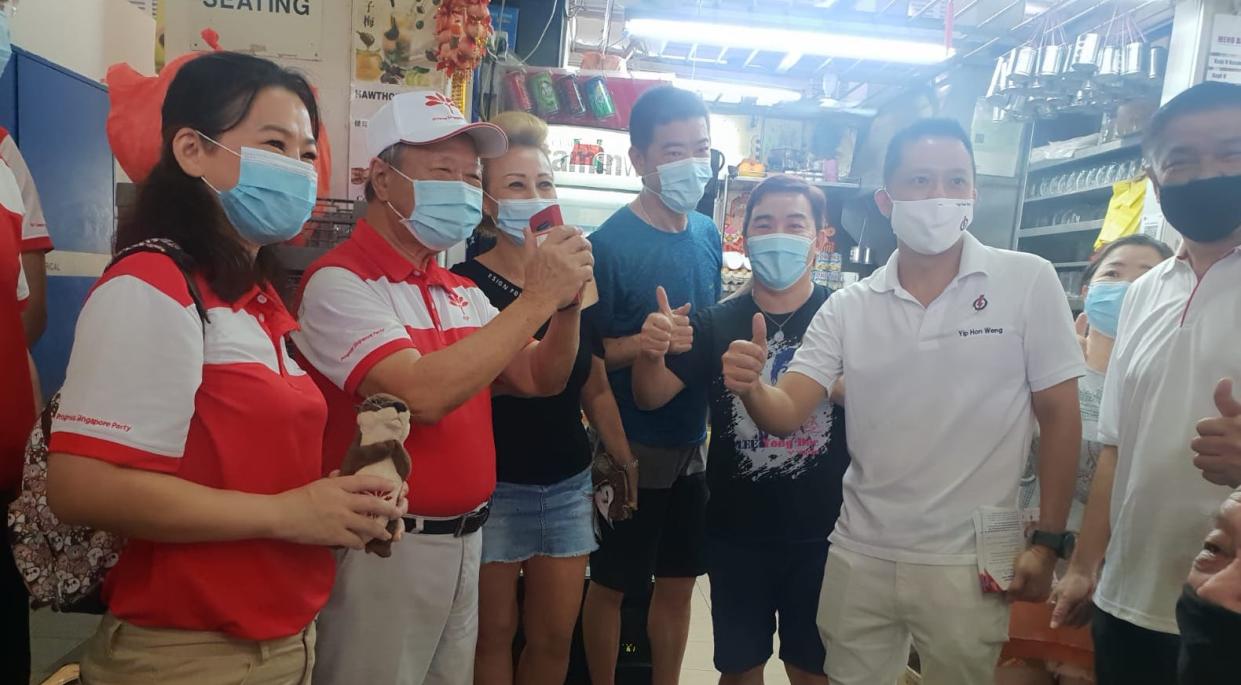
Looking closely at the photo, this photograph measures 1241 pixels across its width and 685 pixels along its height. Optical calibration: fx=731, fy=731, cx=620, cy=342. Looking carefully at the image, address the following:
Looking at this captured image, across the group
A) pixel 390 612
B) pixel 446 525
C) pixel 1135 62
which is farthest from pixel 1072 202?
pixel 390 612

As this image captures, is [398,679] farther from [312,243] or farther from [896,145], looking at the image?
[896,145]

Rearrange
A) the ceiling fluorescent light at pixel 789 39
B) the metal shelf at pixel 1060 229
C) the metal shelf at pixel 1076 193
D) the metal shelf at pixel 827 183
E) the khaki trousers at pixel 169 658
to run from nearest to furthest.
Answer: the khaki trousers at pixel 169 658 → the ceiling fluorescent light at pixel 789 39 → the metal shelf at pixel 1076 193 → the metal shelf at pixel 1060 229 → the metal shelf at pixel 827 183

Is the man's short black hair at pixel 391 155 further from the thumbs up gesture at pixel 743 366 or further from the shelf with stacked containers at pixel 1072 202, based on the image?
the shelf with stacked containers at pixel 1072 202

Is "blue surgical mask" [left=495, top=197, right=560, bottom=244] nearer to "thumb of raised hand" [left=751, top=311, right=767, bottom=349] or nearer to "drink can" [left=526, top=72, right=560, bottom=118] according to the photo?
"thumb of raised hand" [left=751, top=311, right=767, bottom=349]

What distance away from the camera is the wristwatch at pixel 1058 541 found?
1654 millimetres

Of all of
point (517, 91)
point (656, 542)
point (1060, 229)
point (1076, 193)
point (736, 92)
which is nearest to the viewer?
point (656, 542)

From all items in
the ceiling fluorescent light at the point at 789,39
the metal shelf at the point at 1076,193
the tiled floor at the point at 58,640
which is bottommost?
the tiled floor at the point at 58,640

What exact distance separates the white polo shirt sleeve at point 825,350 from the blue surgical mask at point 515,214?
2.67 feet

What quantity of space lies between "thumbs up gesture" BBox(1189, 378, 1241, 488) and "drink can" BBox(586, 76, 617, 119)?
300 centimetres

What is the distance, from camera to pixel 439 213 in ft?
5.23

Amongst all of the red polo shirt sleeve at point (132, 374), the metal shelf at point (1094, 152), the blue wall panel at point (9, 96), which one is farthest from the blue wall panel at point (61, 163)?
the metal shelf at point (1094, 152)

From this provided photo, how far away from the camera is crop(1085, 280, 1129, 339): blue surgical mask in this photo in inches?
97.1

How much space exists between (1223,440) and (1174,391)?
287 millimetres

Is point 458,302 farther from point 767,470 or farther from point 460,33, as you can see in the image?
point 460,33
